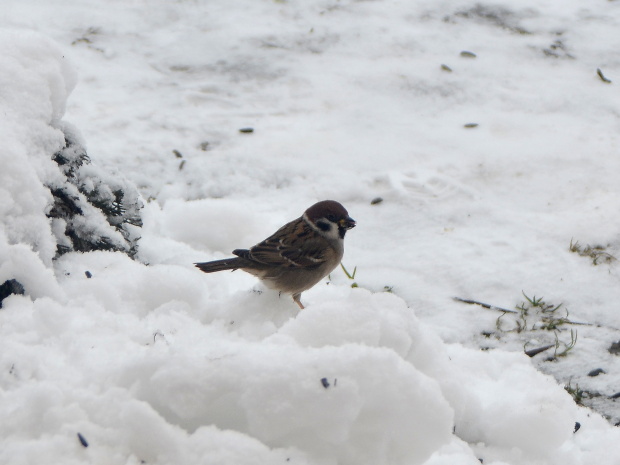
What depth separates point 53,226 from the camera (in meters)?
2.79

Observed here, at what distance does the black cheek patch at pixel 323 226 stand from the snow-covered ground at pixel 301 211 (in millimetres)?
333

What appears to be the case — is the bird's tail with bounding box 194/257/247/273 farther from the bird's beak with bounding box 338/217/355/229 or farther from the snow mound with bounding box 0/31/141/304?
the bird's beak with bounding box 338/217/355/229

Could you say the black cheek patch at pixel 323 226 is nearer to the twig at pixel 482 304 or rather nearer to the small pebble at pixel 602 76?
the twig at pixel 482 304

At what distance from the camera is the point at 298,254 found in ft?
11.0

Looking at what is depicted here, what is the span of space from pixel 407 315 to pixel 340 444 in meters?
0.56

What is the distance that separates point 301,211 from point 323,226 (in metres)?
0.97

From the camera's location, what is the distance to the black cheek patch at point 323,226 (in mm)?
3504

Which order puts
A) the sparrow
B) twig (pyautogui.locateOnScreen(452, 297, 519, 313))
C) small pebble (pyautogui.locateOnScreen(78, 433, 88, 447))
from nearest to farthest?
small pebble (pyautogui.locateOnScreen(78, 433, 88, 447)) → the sparrow → twig (pyautogui.locateOnScreen(452, 297, 519, 313))

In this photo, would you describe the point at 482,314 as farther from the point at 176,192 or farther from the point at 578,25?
the point at 578,25

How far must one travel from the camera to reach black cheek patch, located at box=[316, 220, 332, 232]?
3.50 m

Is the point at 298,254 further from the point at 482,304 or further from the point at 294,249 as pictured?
the point at 482,304

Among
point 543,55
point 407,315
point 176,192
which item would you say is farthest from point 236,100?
point 407,315

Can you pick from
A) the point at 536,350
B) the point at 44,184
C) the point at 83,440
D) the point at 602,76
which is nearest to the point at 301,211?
the point at 536,350

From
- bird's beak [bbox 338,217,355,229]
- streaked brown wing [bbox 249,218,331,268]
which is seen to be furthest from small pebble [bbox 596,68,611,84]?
streaked brown wing [bbox 249,218,331,268]
